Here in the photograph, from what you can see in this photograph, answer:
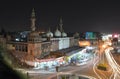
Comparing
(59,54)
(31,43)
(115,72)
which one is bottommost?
(115,72)

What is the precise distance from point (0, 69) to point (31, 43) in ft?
102

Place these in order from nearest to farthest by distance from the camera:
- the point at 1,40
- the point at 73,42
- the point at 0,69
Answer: the point at 0,69
the point at 1,40
the point at 73,42

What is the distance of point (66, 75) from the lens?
42219 millimetres

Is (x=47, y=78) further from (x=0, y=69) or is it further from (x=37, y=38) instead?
(x=0, y=69)

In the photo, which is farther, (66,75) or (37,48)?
(37,48)

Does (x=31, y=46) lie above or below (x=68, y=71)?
above

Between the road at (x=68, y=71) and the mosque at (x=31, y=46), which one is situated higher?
the mosque at (x=31, y=46)

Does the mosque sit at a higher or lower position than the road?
higher

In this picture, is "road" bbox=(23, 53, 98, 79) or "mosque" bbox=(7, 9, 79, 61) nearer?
"road" bbox=(23, 53, 98, 79)

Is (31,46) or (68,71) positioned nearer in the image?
(68,71)

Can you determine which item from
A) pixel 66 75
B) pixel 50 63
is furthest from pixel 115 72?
pixel 50 63

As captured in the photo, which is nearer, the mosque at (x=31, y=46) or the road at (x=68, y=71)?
the road at (x=68, y=71)

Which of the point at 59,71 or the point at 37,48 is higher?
the point at 37,48

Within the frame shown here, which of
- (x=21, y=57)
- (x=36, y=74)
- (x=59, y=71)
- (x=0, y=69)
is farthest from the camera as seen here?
(x=21, y=57)
